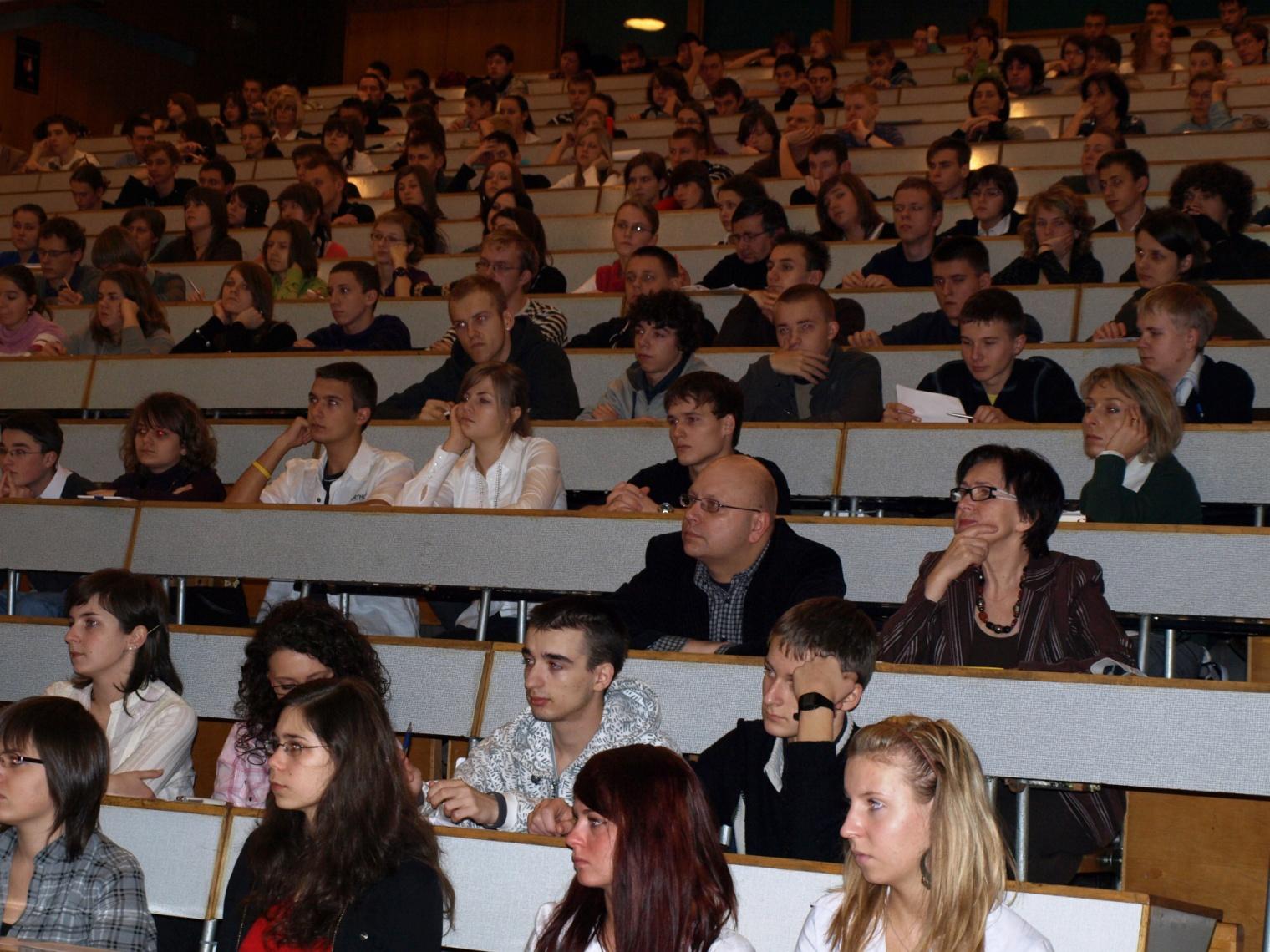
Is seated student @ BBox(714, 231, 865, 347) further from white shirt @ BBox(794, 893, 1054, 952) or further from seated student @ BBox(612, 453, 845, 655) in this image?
white shirt @ BBox(794, 893, 1054, 952)

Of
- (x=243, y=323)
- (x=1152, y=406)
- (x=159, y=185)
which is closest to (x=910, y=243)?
(x=1152, y=406)

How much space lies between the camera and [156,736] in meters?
2.71

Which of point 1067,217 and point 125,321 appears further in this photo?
point 125,321

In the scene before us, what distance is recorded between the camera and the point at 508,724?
2.43 metres

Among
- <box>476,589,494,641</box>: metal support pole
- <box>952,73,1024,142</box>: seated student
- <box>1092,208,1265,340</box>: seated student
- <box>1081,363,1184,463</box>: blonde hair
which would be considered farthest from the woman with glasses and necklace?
<box>952,73,1024,142</box>: seated student

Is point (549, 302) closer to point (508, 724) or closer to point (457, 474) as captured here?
point (457, 474)

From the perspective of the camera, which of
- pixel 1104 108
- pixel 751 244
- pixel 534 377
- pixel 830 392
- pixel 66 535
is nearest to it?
pixel 66 535

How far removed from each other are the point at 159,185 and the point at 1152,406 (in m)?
5.96

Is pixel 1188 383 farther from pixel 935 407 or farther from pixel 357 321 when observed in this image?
pixel 357 321

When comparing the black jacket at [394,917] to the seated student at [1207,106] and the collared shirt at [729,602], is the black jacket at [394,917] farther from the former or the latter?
the seated student at [1207,106]

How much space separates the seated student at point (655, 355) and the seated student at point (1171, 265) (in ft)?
3.65

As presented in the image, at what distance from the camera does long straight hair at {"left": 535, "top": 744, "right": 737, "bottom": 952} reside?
1726mm

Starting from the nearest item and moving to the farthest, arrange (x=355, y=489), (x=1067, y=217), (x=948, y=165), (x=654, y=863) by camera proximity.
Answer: (x=654, y=863), (x=355, y=489), (x=1067, y=217), (x=948, y=165)

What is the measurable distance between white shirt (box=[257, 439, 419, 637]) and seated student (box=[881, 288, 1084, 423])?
4.16 feet
